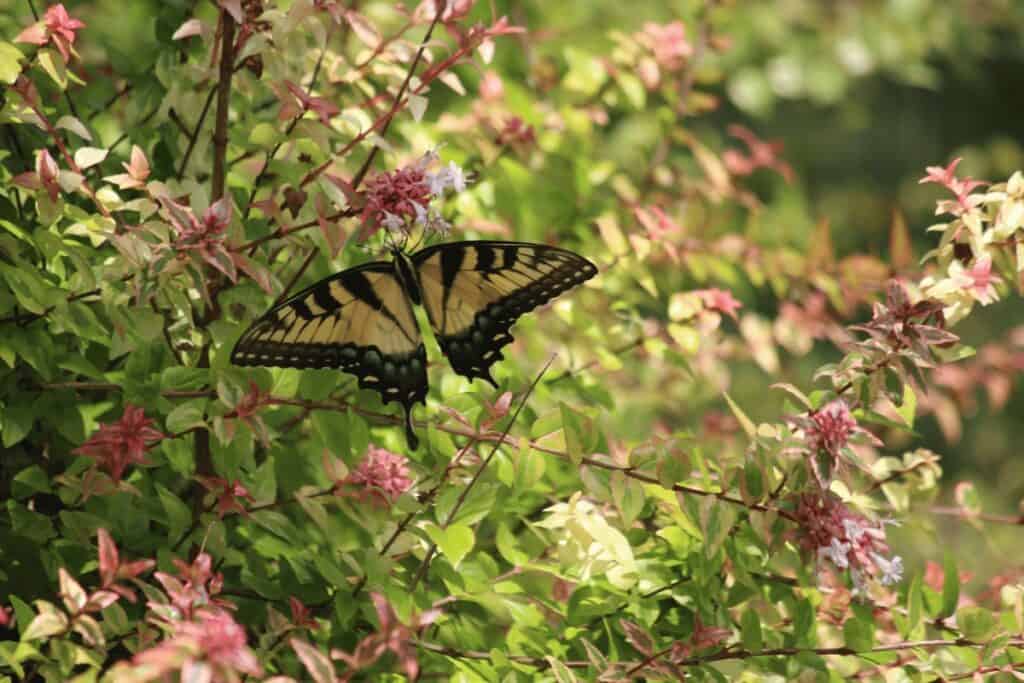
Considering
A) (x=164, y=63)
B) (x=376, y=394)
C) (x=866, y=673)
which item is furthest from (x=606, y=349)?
(x=164, y=63)

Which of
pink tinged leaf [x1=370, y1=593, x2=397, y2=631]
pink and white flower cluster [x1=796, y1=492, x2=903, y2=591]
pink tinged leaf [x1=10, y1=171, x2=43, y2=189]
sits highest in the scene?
pink tinged leaf [x1=10, y1=171, x2=43, y2=189]

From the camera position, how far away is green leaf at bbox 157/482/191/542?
1197 millimetres

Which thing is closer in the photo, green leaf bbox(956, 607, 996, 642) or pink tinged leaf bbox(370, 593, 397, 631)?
pink tinged leaf bbox(370, 593, 397, 631)

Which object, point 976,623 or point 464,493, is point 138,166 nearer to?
point 464,493

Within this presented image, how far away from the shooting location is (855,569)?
1.18 metres

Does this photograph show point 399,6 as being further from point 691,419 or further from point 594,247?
point 691,419

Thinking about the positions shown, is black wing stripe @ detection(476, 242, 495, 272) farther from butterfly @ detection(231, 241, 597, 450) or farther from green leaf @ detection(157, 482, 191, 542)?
green leaf @ detection(157, 482, 191, 542)

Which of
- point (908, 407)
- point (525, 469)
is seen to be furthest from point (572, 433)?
point (908, 407)

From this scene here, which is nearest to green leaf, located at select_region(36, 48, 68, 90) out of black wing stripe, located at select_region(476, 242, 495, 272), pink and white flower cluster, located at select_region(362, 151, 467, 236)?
pink and white flower cluster, located at select_region(362, 151, 467, 236)

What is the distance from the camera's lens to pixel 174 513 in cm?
120

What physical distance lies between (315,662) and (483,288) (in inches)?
21.1

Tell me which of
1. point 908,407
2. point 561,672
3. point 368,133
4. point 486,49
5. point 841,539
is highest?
point 486,49

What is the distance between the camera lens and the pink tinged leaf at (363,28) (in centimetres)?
125

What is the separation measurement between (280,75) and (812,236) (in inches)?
39.6
